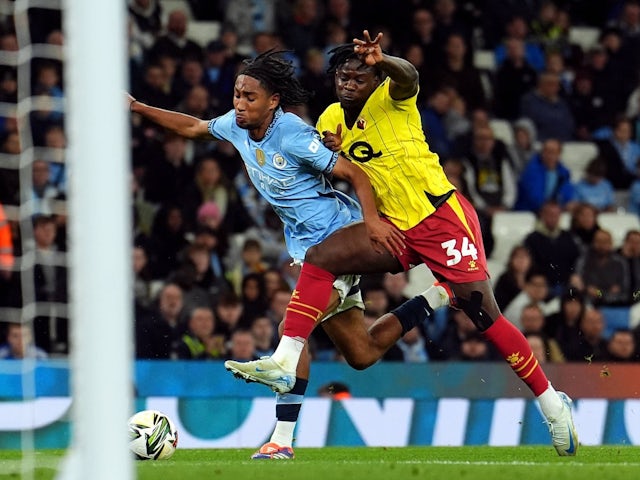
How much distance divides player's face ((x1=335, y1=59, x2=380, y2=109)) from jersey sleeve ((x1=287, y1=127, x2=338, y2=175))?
378mm

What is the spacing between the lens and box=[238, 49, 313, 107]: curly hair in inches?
289

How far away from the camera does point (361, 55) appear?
6891mm

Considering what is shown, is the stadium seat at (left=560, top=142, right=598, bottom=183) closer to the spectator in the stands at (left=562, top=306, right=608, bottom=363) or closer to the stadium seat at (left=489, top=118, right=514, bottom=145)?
the stadium seat at (left=489, top=118, right=514, bottom=145)

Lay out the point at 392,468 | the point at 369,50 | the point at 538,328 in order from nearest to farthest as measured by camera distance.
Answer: the point at 392,468 → the point at 369,50 → the point at 538,328

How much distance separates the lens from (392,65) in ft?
23.0

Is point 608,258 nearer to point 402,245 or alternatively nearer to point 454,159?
point 454,159

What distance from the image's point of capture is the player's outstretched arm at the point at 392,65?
22.4 feet

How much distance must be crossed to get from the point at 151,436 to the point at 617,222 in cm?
800

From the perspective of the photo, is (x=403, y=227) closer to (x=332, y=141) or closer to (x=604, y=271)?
(x=332, y=141)

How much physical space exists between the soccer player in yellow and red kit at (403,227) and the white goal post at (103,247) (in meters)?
3.23

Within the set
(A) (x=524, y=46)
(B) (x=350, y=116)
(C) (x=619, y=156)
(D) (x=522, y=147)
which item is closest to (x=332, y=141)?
(B) (x=350, y=116)

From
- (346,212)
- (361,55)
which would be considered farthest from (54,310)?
(361,55)

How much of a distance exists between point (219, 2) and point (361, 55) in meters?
8.04

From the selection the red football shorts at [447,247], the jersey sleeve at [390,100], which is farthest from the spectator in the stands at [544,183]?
the jersey sleeve at [390,100]
